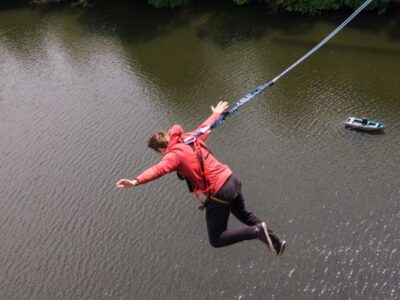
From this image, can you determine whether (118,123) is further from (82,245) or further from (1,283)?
(1,283)

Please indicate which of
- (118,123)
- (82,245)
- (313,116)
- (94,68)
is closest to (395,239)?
(313,116)

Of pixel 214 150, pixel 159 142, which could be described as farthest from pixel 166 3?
pixel 159 142

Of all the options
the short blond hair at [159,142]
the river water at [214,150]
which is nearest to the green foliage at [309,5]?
the river water at [214,150]

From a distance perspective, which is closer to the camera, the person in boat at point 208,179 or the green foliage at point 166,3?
the person in boat at point 208,179

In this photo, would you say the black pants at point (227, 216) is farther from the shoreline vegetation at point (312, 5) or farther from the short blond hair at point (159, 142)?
the shoreline vegetation at point (312, 5)

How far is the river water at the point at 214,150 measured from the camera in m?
14.4

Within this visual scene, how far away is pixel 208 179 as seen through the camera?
21.8 feet

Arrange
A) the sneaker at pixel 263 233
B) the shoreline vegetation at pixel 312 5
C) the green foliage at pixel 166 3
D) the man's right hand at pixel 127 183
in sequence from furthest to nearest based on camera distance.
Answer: the green foliage at pixel 166 3, the shoreline vegetation at pixel 312 5, the sneaker at pixel 263 233, the man's right hand at pixel 127 183

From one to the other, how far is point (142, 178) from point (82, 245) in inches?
422

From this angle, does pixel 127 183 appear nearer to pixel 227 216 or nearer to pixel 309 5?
pixel 227 216

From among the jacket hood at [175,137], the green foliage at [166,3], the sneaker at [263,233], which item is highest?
the jacket hood at [175,137]

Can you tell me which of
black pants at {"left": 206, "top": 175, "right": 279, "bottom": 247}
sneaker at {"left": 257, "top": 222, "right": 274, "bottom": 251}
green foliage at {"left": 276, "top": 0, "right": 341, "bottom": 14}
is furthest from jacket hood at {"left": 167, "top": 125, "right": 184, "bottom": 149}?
green foliage at {"left": 276, "top": 0, "right": 341, "bottom": 14}

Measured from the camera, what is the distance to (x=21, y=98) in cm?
2445

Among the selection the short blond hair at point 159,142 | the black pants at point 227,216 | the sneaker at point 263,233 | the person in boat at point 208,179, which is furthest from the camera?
the sneaker at point 263,233
